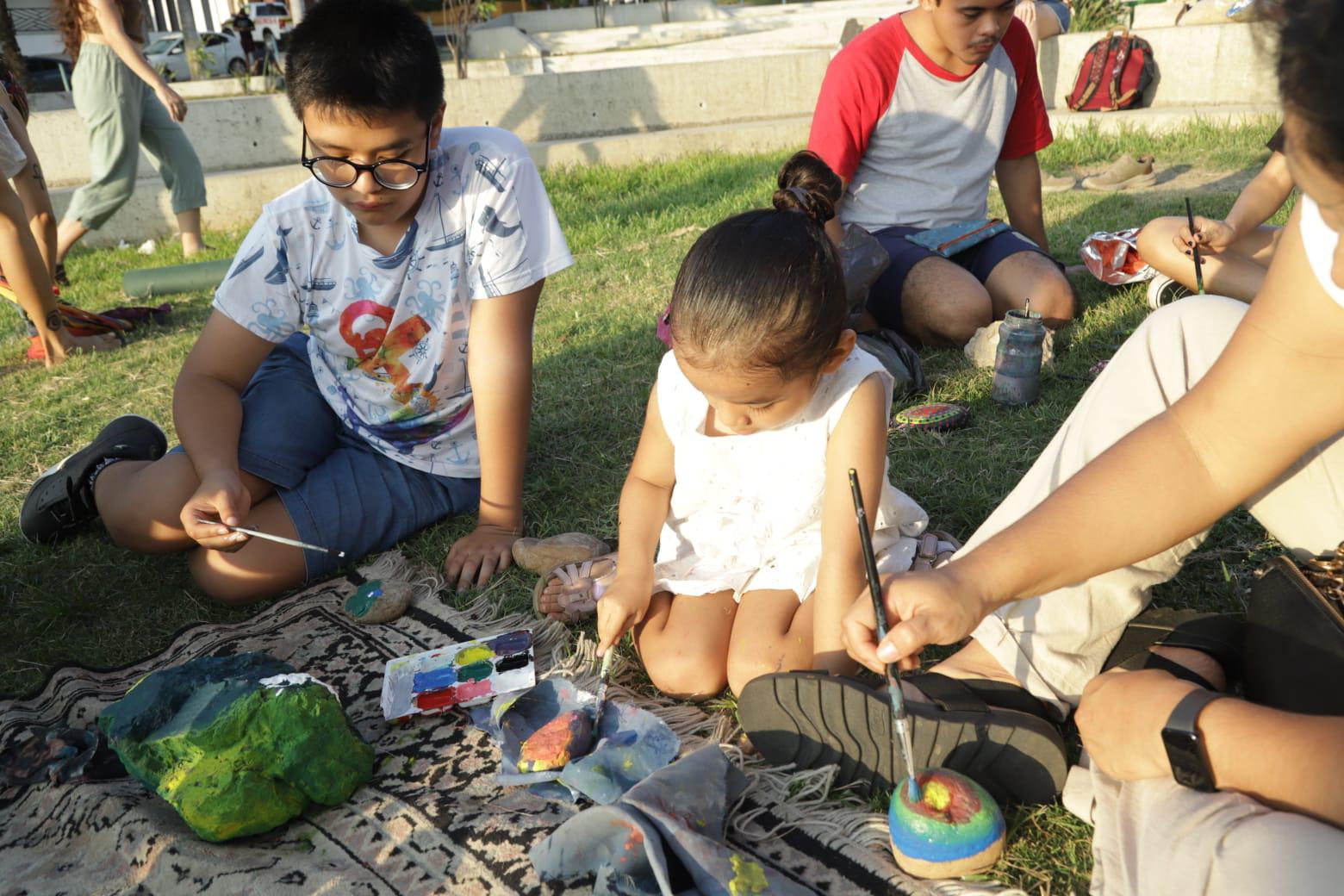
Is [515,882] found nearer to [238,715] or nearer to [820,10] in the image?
[238,715]

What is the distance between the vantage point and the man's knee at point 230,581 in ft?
7.72

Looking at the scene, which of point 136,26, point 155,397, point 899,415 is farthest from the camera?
point 136,26

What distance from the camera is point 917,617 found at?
1257 millimetres

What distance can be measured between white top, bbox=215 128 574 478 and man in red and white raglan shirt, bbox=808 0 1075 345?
1378 millimetres

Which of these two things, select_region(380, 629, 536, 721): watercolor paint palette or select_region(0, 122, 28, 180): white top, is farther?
select_region(0, 122, 28, 180): white top

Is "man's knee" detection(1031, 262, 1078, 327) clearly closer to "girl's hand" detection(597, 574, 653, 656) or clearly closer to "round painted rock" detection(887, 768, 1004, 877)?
"girl's hand" detection(597, 574, 653, 656)

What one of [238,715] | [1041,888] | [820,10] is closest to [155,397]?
[238,715]

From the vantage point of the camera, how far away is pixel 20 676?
2148 mm

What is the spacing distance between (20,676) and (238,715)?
835 mm

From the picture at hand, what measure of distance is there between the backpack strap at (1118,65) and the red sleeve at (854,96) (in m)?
4.69

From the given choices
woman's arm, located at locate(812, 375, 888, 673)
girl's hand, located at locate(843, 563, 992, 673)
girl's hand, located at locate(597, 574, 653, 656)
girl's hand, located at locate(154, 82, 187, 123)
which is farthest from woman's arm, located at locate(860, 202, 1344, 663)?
girl's hand, located at locate(154, 82, 187, 123)

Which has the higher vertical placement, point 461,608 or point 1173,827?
point 1173,827

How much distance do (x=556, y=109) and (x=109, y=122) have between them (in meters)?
4.09

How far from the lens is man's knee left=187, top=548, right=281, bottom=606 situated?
2352 mm
